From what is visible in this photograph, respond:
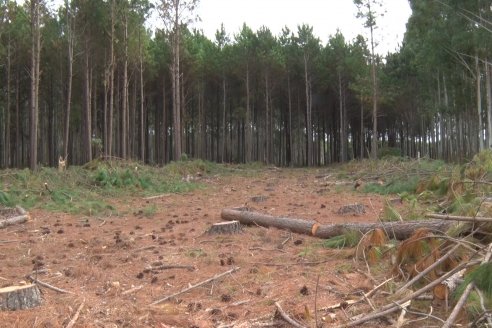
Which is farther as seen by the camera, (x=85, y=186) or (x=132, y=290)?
(x=85, y=186)

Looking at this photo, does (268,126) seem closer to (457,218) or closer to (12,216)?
(12,216)

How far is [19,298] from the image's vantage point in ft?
13.7

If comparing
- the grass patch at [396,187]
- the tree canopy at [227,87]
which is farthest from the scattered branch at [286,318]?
Answer: the tree canopy at [227,87]

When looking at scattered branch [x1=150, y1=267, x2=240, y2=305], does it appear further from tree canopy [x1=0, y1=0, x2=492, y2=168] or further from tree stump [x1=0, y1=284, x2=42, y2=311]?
tree canopy [x1=0, y1=0, x2=492, y2=168]

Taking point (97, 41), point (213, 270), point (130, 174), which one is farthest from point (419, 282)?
point (97, 41)

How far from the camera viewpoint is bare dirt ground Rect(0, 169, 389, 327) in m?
4.07

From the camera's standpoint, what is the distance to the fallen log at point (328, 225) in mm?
5246

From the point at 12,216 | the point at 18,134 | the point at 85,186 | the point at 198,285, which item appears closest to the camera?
the point at 198,285

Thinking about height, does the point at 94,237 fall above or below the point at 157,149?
below

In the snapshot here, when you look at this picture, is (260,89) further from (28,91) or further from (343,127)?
(28,91)

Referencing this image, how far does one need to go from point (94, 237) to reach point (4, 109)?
27.6 m

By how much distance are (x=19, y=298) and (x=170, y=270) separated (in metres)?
1.75

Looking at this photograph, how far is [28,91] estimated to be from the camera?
3130cm

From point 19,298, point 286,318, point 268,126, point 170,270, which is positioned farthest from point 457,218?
point 268,126
